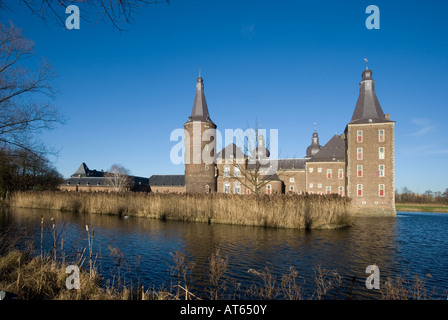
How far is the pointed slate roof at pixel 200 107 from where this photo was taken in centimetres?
3891

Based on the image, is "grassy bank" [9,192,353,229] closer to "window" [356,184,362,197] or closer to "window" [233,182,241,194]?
"window" [356,184,362,197]

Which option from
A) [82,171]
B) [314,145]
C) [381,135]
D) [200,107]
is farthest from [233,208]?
[82,171]

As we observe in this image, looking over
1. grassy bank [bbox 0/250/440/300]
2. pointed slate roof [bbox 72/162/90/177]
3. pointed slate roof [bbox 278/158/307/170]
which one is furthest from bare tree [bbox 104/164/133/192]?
grassy bank [bbox 0/250/440/300]

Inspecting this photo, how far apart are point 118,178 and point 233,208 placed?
4933 cm

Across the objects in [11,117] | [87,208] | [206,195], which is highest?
Result: [11,117]

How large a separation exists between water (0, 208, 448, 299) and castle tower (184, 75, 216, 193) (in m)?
22.5

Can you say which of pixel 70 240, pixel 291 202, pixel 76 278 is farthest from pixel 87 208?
pixel 76 278

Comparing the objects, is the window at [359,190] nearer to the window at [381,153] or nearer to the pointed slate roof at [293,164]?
the window at [381,153]

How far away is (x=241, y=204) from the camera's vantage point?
59.9 ft

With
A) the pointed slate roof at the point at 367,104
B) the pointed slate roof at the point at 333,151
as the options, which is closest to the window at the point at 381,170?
the pointed slate roof at the point at 367,104

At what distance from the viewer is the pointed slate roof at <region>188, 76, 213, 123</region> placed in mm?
38906

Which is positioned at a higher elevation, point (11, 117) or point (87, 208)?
point (11, 117)

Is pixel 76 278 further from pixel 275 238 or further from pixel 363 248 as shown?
pixel 363 248

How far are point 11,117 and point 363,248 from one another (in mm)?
13378
